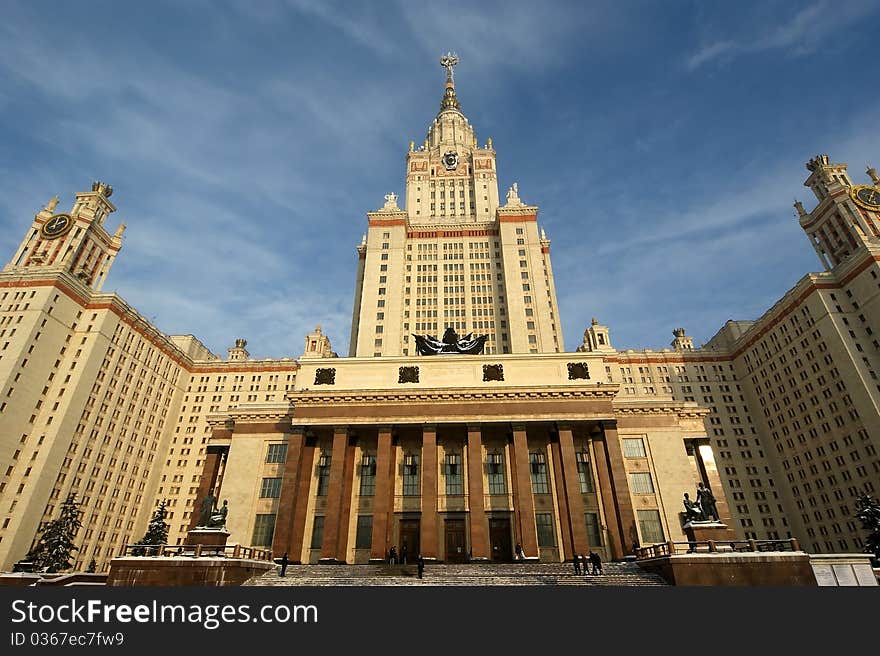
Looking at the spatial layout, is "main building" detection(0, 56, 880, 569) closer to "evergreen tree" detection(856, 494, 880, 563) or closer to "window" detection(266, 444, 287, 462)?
"window" detection(266, 444, 287, 462)

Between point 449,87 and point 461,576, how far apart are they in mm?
136452

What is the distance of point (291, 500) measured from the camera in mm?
42406

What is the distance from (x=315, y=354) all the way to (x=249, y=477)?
1853 centimetres

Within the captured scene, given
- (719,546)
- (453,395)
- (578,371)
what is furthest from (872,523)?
(453,395)

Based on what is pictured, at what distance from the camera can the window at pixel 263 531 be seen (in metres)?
43.6

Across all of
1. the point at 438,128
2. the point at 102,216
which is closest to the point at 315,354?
the point at 102,216

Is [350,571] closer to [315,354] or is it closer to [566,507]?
[566,507]

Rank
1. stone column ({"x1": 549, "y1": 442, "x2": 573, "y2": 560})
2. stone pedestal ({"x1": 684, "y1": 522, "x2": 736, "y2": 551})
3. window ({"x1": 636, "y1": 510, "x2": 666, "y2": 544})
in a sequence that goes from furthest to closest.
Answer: window ({"x1": 636, "y1": 510, "x2": 666, "y2": 544})
stone column ({"x1": 549, "y1": 442, "x2": 573, "y2": 560})
stone pedestal ({"x1": 684, "y1": 522, "x2": 736, "y2": 551})

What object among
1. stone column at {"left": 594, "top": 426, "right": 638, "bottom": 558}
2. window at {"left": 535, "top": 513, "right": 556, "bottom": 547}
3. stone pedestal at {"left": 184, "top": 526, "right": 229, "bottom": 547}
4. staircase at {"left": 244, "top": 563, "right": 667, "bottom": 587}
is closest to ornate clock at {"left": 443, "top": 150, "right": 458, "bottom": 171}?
stone column at {"left": 594, "top": 426, "right": 638, "bottom": 558}

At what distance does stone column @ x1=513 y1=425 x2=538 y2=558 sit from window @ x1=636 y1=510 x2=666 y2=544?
9.48 metres

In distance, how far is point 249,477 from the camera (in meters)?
46.5

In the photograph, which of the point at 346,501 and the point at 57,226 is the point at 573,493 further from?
the point at 57,226

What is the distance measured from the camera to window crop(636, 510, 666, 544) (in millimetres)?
42281

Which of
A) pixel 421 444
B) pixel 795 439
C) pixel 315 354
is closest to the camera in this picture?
pixel 421 444
